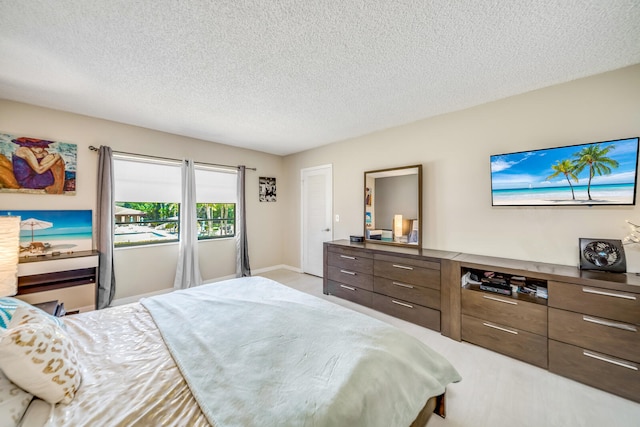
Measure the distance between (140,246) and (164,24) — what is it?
303cm

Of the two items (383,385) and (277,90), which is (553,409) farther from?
(277,90)

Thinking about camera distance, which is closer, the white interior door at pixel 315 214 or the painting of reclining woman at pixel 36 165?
the painting of reclining woman at pixel 36 165

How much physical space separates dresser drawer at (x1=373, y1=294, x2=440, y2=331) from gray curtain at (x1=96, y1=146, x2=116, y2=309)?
3.44m

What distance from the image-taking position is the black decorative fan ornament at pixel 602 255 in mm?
1963

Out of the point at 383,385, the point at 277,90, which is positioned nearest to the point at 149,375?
the point at 383,385

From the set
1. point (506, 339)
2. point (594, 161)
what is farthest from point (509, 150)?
point (506, 339)

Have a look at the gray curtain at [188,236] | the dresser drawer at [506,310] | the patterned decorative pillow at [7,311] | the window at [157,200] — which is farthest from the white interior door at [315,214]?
the patterned decorative pillow at [7,311]

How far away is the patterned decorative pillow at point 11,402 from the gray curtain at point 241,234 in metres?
3.52

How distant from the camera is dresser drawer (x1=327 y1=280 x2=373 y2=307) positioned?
3.22 meters

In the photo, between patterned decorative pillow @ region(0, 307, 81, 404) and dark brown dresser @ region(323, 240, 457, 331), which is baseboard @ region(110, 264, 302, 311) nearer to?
dark brown dresser @ region(323, 240, 457, 331)

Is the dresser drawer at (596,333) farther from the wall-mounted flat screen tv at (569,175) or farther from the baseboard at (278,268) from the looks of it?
the baseboard at (278,268)

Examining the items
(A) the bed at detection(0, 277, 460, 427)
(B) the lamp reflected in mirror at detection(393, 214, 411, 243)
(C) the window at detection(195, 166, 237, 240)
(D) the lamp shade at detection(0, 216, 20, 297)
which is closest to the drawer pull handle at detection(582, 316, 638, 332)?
(A) the bed at detection(0, 277, 460, 427)

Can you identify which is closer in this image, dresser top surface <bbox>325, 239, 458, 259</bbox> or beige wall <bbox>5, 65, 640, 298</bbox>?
beige wall <bbox>5, 65, 640, 298</bbox>

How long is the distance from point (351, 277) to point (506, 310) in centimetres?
174
